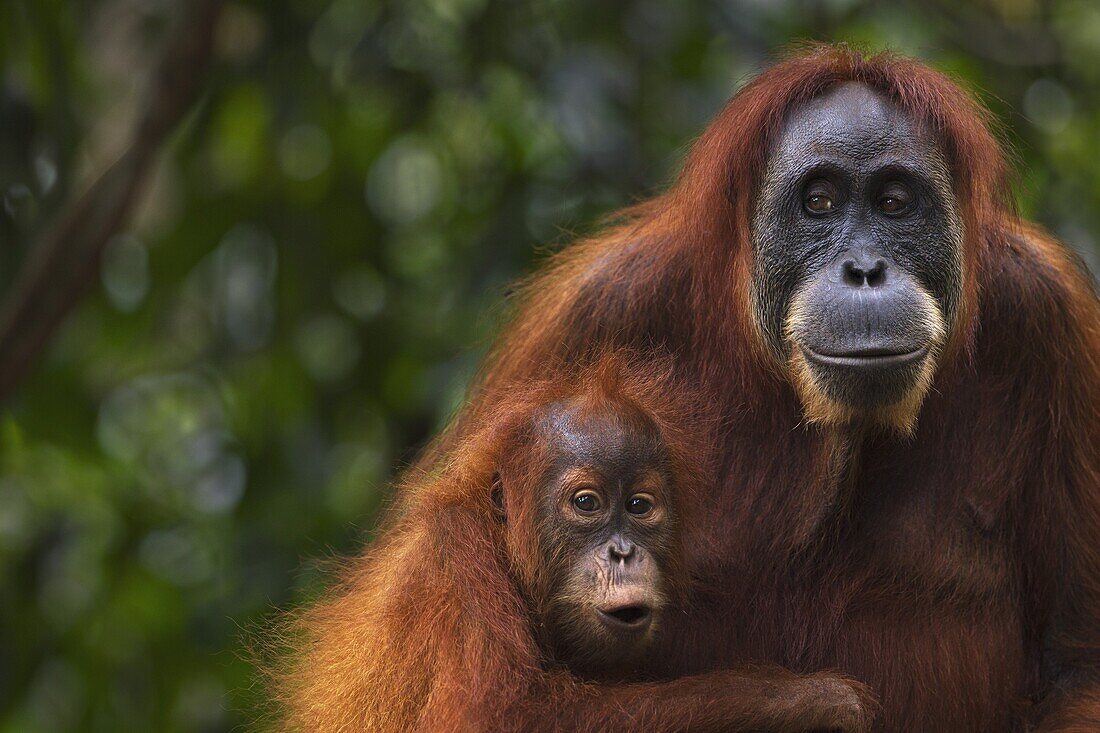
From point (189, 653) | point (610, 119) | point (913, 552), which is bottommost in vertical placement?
point (189, 653)

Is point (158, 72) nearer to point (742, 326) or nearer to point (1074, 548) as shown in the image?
point (742, 326)

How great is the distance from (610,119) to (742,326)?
163 cm

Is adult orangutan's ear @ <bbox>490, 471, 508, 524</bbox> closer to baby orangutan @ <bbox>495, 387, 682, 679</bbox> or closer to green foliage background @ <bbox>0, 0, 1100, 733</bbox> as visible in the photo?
baby orangutan @ <bbox>495, 387, 682, 679</bbox>

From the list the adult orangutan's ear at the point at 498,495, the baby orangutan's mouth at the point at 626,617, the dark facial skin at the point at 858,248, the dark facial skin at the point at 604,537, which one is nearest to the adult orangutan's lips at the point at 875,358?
the dark facial skin at the point at 858,248

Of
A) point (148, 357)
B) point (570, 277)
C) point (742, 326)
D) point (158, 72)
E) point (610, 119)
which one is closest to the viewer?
point (742, 326)

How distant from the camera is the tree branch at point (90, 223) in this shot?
382 cm

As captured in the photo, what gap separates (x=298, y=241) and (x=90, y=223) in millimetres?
640

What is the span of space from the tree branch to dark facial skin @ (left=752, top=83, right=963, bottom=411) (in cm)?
191

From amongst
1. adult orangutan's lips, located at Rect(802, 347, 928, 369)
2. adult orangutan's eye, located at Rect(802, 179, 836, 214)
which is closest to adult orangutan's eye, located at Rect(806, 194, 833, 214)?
adult orangutan's eye, located at Rect(802, 179, 836, 214)

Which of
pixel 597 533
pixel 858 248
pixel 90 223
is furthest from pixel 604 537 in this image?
pixel 90 223

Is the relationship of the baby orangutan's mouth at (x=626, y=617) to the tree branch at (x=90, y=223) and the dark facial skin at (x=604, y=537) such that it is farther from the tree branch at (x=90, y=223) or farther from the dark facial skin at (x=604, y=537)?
the tree branch at (x=90, y=223)

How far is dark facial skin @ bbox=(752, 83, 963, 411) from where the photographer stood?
94.9 inches

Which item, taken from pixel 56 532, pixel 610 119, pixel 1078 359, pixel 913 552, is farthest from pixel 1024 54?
pixel 56 532

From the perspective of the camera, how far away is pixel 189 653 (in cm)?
412
